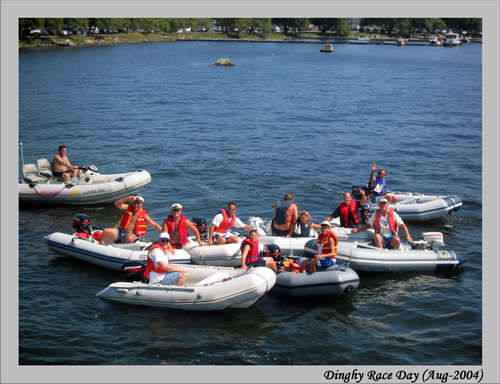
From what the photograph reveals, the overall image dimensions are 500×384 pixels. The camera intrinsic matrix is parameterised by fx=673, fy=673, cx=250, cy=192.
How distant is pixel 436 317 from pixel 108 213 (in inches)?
406

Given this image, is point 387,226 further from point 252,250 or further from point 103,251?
point 103,251

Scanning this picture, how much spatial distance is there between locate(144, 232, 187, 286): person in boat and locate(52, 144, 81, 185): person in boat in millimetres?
7726

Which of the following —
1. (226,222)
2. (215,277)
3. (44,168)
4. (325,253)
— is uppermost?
(44,168)

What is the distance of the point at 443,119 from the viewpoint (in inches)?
1428

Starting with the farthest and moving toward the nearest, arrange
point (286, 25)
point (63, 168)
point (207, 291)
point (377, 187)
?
point (286, 25) < point (63, 168) < point (377, 187) < point (207, 291)

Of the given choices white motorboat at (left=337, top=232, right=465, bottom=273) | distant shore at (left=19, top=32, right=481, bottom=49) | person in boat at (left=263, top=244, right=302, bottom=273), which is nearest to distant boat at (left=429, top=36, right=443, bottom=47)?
distant shore at (left=19, top=32, right=481, bottom=49)

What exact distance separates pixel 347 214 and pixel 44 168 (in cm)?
983

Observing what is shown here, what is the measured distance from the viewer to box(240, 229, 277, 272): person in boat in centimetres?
1359

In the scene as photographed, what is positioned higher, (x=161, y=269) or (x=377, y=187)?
(x=377, y=187)

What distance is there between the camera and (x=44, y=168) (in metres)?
20.7

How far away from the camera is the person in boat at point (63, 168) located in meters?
20.0

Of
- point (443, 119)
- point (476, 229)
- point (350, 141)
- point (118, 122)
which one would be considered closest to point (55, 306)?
point (476, 229)

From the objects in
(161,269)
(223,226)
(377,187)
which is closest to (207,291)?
(161,269)

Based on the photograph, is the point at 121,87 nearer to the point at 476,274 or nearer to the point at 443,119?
the point at 443,119
